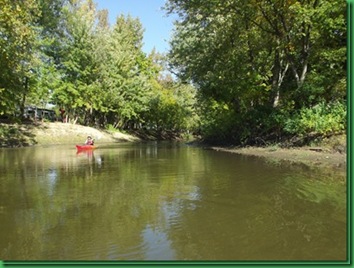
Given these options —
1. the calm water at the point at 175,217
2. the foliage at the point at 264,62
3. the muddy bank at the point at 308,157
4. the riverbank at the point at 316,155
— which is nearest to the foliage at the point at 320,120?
the foliage at the point at 264,62

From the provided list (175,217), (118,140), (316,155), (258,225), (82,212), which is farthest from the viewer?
(118,140)

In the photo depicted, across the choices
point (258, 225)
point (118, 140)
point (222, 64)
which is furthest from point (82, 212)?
point (118, 140)

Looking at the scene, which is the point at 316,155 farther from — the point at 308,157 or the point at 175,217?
the point at 175,217

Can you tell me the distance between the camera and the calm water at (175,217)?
625 centimetres

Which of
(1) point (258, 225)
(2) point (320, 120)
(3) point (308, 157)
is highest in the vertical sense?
(2) point (320, 120)

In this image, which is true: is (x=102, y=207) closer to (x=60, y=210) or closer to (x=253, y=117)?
(x=60, y=210)

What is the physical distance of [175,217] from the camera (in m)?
8.39

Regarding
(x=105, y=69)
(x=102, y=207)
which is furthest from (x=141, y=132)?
(x=102, y=207)

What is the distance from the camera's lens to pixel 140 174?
15211 millimetres

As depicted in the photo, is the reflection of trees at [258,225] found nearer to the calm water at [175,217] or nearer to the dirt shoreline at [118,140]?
the calm water at [175,217]

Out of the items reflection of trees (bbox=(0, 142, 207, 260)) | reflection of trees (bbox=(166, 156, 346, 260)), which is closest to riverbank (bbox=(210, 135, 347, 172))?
reflection of trees (bbox=(166, 156, 346, 260))

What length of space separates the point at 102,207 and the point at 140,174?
A: 5.87 metres

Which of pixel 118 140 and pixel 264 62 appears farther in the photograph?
pixel 118 140

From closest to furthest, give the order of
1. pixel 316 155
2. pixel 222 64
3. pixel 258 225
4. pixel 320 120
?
pixel 258 225
pixel 316 155
pixel 320 120
pixel 222 64
